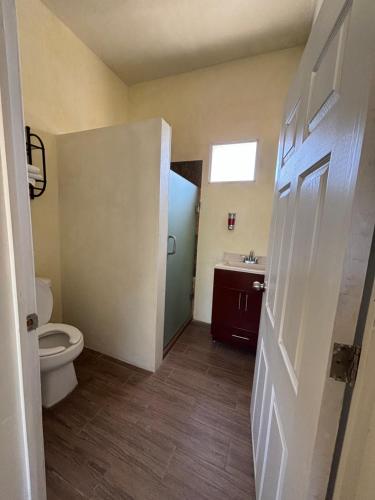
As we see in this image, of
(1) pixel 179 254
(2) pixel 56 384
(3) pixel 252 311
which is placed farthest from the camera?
(1) pixel 179 254

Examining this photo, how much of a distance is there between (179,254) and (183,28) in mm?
1947

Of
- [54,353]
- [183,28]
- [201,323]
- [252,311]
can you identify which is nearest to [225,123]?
[183,28]

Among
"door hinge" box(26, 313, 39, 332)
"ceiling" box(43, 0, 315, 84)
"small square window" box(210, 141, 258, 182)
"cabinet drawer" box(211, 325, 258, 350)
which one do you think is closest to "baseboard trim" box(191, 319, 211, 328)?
"cabinet drawer" box(211, 325, 258, 350)

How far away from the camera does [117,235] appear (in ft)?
5.85

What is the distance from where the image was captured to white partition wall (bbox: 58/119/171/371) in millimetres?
1599

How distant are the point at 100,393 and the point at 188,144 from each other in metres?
2.52

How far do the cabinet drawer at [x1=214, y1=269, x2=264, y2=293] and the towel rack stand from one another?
5.70 ft

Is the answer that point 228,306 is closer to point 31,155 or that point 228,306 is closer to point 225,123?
point 225,123

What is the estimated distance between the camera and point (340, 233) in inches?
15.9

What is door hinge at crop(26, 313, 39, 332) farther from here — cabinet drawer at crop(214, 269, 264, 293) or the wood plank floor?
cabinet drawer at crop(214, 269, 264, 293)

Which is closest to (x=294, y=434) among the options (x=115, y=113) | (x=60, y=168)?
(x=60, y=168)

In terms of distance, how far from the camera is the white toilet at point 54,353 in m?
1.38

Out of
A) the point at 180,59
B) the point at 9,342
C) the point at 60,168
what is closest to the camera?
the point at 9,342

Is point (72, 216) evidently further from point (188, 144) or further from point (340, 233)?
point (340, 233)
